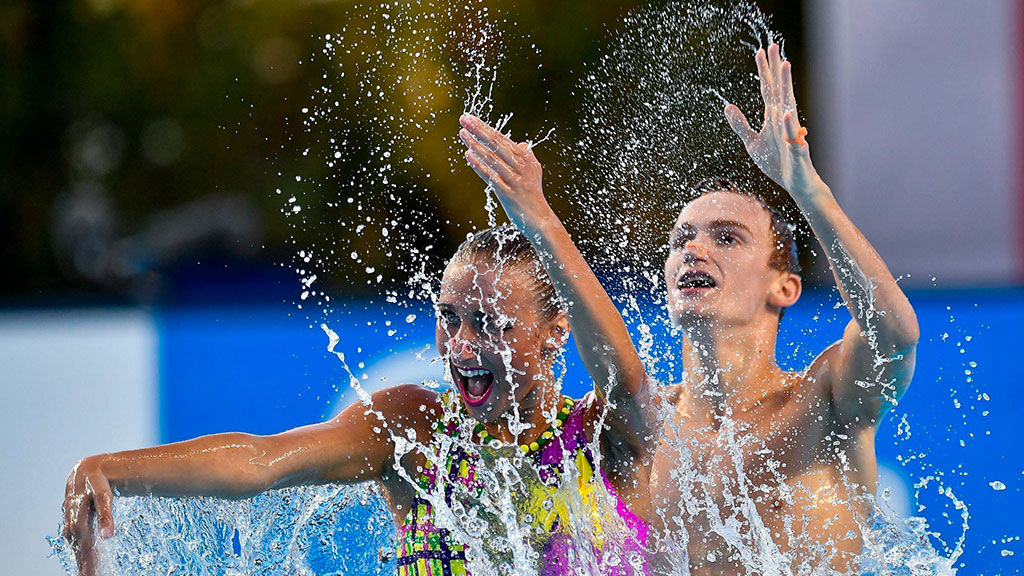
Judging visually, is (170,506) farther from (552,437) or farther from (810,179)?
(810,179)

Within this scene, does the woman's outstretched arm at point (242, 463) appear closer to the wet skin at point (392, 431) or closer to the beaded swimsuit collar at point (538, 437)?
the wet skin at point (392, 431)

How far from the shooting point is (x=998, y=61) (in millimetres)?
6297

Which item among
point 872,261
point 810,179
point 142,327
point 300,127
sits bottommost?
point 872,261

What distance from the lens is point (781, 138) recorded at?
2482 mm

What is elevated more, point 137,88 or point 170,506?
point 137,88

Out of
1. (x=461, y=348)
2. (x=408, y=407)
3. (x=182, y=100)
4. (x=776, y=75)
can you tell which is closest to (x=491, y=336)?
(x=461, y=348)

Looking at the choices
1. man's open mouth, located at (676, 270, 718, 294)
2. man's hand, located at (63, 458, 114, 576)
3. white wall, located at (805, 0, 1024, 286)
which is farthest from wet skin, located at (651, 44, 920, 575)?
white wall, located at (805, 0, 1024, 286)

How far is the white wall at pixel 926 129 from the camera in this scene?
6316 mm

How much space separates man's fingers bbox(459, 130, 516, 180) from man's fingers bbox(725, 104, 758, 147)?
507 millimetres

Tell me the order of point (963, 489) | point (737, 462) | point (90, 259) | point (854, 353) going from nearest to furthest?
1. point (854, 353)
2. point (737, 462)
3. point (963, 489)
4. point (90, 259)

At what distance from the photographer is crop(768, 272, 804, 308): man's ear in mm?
2912

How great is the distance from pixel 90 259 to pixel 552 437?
16.4ft

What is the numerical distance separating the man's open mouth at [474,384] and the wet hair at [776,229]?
740 millimetres

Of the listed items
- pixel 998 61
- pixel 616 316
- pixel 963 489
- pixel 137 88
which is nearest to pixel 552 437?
pixel 616 316
